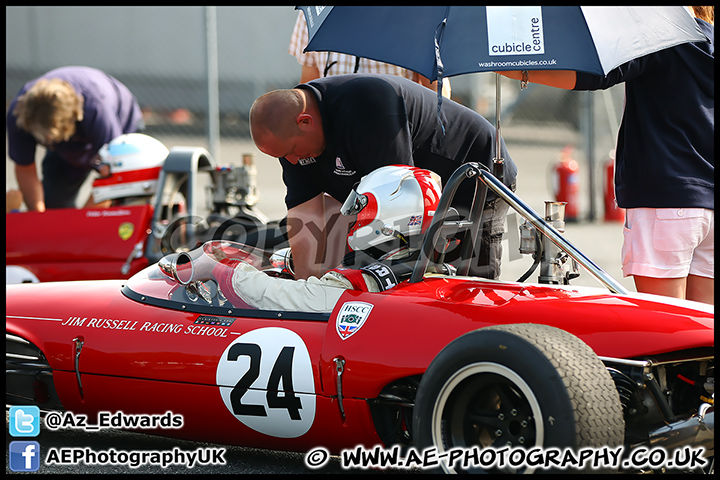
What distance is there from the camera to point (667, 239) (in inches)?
135

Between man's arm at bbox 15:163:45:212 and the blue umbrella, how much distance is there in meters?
4.04

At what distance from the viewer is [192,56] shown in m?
10.7

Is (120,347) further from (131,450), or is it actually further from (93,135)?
(93,135)

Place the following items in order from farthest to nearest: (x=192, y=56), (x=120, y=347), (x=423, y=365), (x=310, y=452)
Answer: (x=192, y=56) < (x=120, y=347) < (x=310, y=452) < (x=423, y=365)

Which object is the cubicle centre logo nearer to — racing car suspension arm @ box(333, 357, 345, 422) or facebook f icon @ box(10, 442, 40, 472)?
racing car suspension arm @ box(333, 357, 345, 422)

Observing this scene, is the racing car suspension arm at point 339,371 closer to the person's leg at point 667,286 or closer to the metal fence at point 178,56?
the person's leg at point 667,286

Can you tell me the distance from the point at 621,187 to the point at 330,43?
143 cm

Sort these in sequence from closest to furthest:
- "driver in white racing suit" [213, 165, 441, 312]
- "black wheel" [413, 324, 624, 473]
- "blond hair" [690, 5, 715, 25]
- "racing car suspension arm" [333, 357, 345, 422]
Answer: "black wheel" [413, 324, 624, 473] → "racing car suspension arm" [333, 357, 345, 422] → "driver in white racing suit" [213, 165, 441, 312] → "blond hair" [690, 5, 715, 25]

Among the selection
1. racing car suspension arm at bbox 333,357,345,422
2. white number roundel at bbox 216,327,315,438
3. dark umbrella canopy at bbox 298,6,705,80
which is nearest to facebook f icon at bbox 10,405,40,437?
white number roundel at bbox 216,327,315,438

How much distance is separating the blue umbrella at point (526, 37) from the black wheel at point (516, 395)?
47.3 inches

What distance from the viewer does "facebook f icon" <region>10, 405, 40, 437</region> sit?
144 inches

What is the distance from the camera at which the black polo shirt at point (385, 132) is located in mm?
3656

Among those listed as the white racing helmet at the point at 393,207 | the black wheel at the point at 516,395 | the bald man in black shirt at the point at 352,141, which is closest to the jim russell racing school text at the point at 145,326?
the white racing helmet at the point at 393,207

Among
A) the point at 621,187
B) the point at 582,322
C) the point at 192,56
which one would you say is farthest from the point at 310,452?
the point at 192,56
